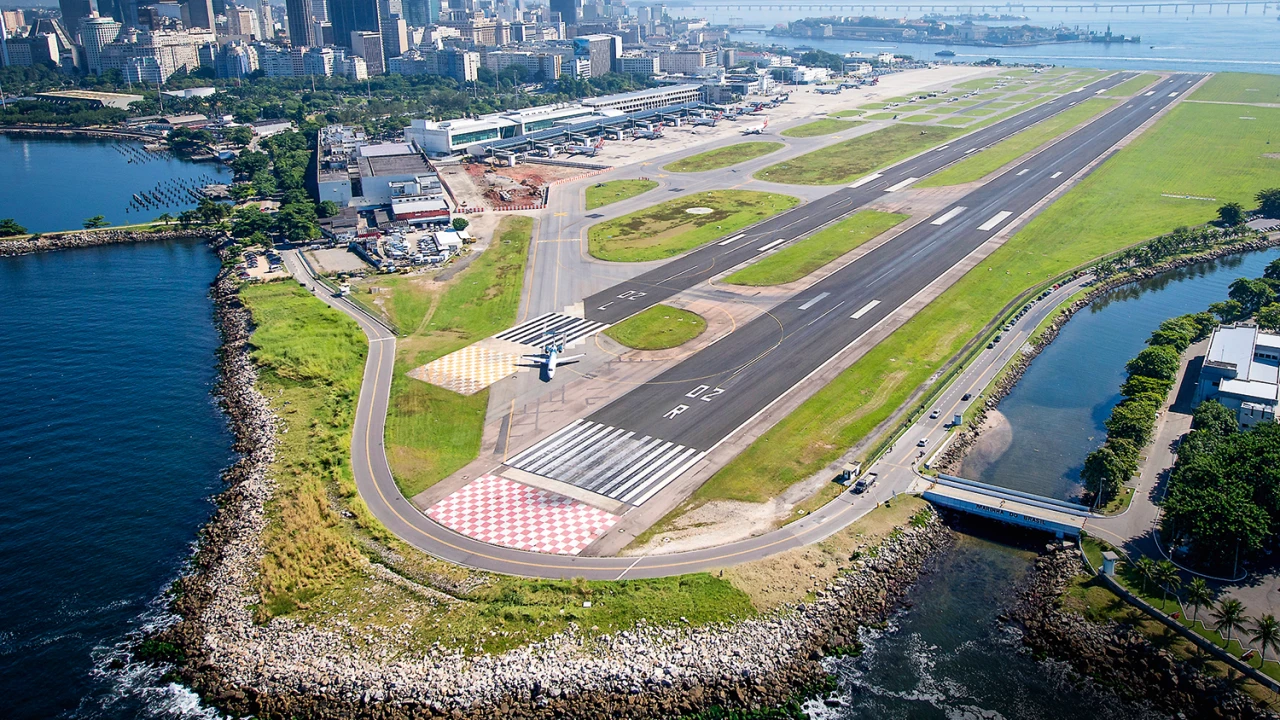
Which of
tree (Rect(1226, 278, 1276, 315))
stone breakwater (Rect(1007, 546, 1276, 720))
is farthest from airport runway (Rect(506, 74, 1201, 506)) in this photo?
tree (Rect(1226, 278, 1276, 315))

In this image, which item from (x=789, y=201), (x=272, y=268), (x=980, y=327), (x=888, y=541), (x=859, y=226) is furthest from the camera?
(x=789, y=201)

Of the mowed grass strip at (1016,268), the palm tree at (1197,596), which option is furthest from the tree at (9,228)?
the palm tree at (1197,596)

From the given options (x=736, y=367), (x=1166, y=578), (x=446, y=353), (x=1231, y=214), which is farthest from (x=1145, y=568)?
(x=1231, y=214)

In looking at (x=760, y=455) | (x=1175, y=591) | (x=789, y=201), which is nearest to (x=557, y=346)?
(x=760, y=455)

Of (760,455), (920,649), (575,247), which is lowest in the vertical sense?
(920,649)

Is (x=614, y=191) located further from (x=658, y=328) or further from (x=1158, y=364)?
(x=1158, y=364)

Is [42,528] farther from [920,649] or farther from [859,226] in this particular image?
[859,226]
